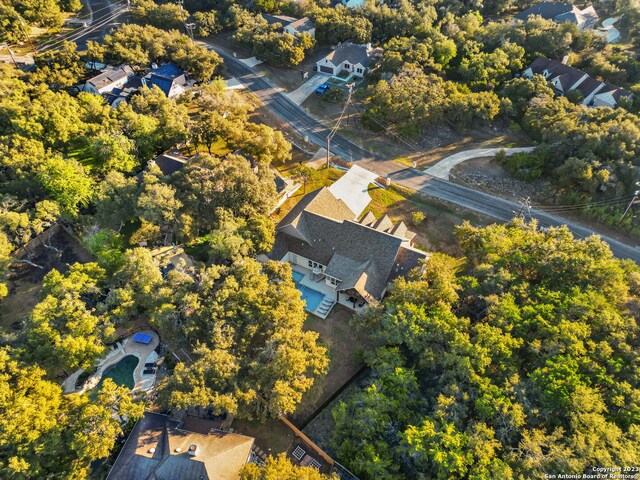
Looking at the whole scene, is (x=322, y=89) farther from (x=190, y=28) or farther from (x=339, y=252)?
(x=339, y=252)

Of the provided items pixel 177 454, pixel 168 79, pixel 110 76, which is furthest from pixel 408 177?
pixel 110 76

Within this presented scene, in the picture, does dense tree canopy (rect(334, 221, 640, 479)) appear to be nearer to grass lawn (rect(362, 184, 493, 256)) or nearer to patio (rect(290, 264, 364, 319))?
patio (rect(290, 264, 364, 319))

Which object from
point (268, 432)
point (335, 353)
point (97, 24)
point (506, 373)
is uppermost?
point (506, 373)

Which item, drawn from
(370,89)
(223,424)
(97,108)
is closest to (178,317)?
(223,424)

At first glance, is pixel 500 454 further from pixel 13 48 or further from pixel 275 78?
pixel 13 48

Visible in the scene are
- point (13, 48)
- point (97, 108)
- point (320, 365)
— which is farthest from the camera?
point (13, 48)

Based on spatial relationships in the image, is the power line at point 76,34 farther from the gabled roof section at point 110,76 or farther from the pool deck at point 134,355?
the pool deck at point 134,355

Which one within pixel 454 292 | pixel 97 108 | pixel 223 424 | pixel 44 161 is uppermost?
→ pixel 454 292
